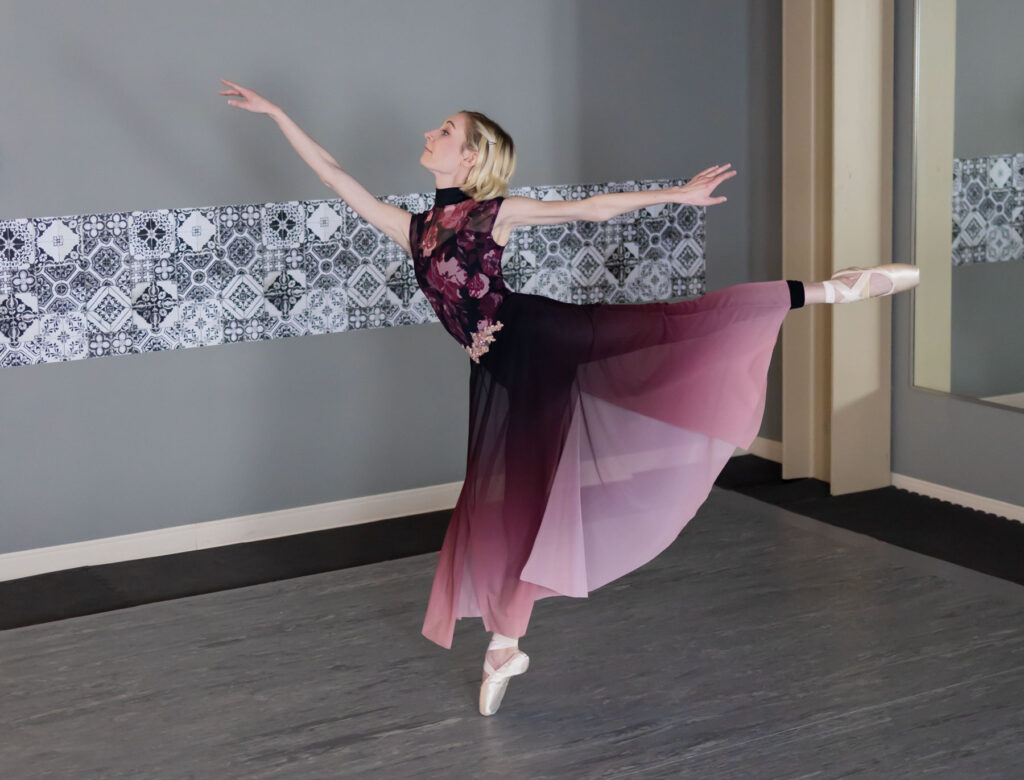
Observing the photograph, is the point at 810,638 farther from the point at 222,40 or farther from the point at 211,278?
the point at 222,40

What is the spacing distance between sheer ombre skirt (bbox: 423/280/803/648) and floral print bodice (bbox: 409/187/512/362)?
0.17 feet

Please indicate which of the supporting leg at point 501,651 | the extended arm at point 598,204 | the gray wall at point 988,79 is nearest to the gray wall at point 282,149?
the gray wall at point 988,79

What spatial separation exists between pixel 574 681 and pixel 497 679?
0.27 m

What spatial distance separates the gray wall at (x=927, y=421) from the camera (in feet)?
13.2

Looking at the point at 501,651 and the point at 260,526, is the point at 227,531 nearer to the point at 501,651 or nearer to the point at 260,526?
the point at 260,526

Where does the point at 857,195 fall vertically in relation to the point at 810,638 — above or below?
above

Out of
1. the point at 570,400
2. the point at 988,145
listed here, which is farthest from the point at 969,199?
the point at 570,400

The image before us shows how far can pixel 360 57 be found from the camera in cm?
403

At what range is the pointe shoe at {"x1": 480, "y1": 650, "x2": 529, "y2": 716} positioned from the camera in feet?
8.74

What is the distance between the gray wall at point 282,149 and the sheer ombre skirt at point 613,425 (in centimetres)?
154

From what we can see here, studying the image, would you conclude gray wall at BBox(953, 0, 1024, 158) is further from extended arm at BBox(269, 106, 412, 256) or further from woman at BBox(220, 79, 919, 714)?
extended arm at BBox(269, 106, 412, 256)

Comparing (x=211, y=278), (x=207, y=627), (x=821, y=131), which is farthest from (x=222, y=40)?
(x=821, y=131)

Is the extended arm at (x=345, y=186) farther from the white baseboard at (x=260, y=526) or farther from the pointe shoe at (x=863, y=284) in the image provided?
the white baseboard at (x=260, y=526)

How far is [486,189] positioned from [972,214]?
2151mm
